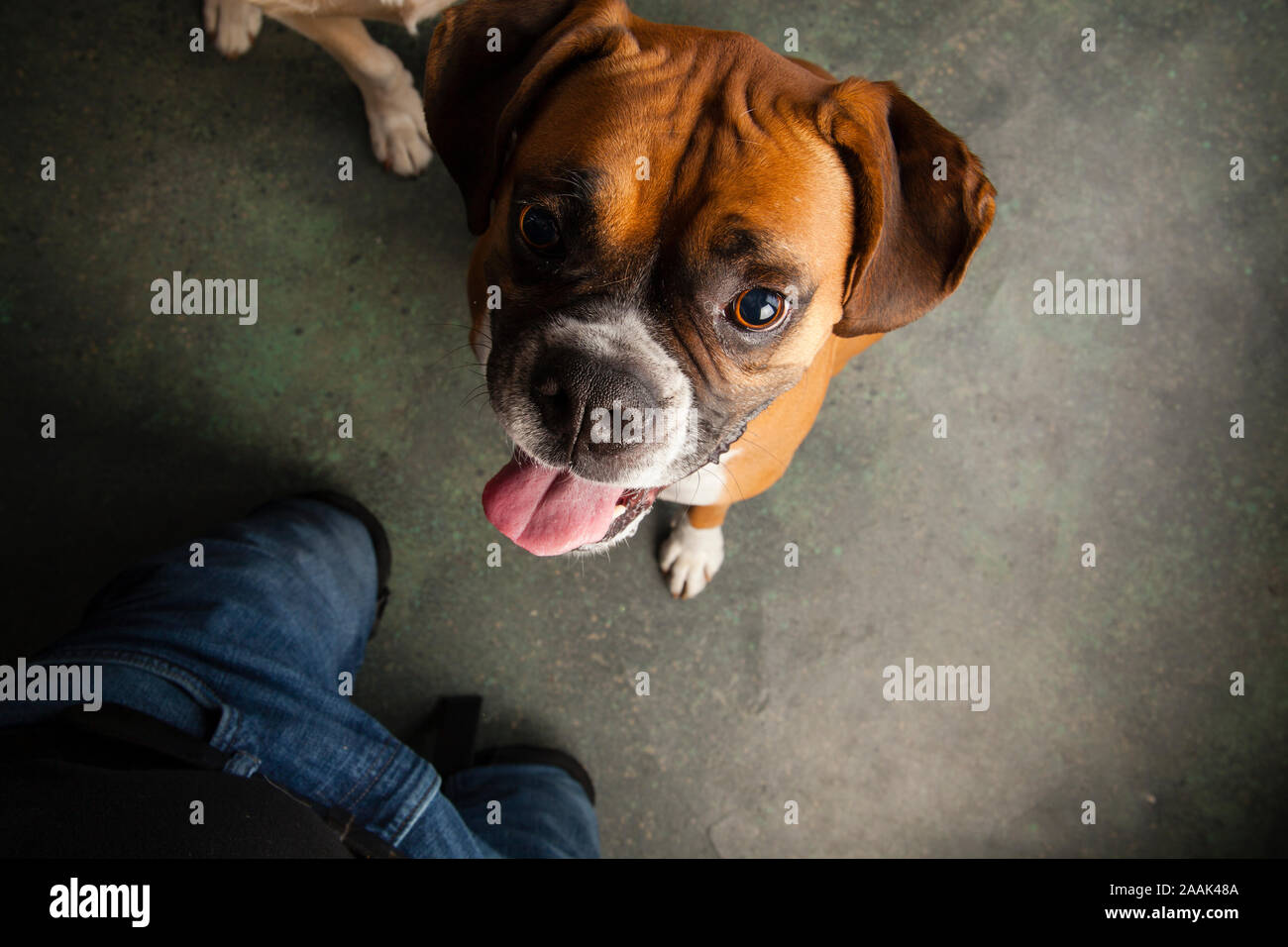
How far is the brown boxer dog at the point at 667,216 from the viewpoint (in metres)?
1.83

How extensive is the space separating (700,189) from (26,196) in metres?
3.24

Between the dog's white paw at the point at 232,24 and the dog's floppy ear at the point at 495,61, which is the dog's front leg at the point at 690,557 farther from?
the dog's white paw at the point at 232,24

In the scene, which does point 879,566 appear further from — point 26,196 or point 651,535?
point 26,196

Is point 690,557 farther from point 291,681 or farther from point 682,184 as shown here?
point 682,184

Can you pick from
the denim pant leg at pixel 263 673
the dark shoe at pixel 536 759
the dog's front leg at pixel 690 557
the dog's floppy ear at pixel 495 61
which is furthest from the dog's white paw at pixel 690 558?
the dog's floppy ear at pixel 495 61

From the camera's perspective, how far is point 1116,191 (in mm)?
3537

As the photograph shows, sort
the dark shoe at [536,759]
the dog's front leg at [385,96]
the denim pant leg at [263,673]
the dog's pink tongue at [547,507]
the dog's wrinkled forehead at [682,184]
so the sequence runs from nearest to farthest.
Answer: the dog's wrinkled forehead at [682,184]
the denim pant leg at [263,673]
the dog's pink tongue at [547,507]
the dog's front leg at [385,96]
the dark shoe at [536,759]

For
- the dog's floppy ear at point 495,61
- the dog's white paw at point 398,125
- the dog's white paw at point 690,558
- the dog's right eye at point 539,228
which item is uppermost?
the dog's white paw at point 398,125

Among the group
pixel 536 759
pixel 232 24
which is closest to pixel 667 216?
pixel 536 759

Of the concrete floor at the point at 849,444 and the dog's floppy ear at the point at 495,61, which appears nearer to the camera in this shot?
the dog's floppy ear at the point at 495,61

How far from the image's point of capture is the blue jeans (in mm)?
2248

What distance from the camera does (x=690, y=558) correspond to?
3.31m

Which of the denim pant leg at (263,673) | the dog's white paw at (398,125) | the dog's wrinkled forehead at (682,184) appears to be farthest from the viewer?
the dog's white paw at (398,125)

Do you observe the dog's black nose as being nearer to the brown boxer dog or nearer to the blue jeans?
the brown boxer dog
